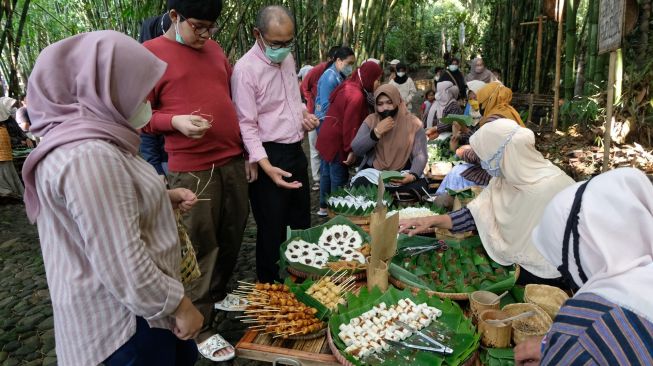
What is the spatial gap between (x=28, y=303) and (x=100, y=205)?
11.6ft

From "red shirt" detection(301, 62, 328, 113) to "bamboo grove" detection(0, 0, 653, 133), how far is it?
52.2 inches

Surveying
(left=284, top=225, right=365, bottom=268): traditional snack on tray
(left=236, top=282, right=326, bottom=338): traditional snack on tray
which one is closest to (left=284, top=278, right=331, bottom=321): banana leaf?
(left=236, top=282, right=326, bottom=338): traditional snack on tray

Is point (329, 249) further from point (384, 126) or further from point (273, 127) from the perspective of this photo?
point (384, 126)

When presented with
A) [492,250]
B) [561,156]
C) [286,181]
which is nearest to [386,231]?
[492,250]

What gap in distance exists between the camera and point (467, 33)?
1919 cm

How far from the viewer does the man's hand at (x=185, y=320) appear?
1351mm

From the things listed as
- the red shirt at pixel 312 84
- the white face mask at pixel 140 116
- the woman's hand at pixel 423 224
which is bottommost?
the woman's hand at pixel 423 224

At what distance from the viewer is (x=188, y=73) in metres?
2.33

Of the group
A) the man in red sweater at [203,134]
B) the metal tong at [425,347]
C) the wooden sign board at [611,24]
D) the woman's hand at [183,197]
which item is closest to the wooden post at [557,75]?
the wooden sign board at [611,24]

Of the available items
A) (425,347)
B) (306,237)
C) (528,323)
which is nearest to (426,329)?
(425,347)

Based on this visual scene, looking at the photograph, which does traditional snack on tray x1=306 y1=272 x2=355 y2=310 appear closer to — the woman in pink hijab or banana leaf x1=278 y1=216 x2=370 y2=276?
banana leaf x1=278 y1=216 x2=370 y2=276

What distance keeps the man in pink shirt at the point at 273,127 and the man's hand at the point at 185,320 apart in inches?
53.9

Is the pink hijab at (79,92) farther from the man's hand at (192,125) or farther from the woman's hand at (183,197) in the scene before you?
the man's hand at (192,125)

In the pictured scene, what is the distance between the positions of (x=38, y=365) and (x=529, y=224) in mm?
3338
